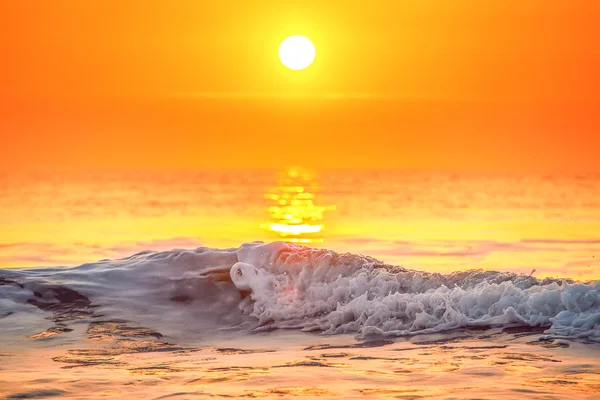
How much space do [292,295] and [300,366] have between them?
4185 millimetres

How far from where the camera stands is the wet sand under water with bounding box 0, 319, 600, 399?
9.66 m

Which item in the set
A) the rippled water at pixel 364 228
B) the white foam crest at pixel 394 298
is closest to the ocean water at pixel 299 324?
the white foam crest at pixel 394 298

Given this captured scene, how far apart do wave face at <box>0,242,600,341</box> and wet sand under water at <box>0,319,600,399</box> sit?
50 centimetres

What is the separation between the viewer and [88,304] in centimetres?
1538

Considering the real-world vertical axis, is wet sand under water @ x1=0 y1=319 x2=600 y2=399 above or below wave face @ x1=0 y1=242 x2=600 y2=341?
below

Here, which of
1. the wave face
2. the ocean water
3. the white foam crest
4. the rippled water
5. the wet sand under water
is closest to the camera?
the wet sand under water

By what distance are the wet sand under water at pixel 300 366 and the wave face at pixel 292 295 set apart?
0.50 meters

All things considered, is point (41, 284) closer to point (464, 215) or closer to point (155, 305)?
point (155, 305)

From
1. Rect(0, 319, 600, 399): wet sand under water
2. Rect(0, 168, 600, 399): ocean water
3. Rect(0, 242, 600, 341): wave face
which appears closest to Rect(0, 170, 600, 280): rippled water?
Rect(0, 168, 600, 399): ocean water

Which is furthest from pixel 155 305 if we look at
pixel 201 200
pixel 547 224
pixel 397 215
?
pixel 201 200

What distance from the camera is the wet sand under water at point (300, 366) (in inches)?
380

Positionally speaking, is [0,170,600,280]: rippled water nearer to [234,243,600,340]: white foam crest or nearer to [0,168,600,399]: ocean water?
[0,168,600,399]: ocean water

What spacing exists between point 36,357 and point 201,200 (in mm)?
41198

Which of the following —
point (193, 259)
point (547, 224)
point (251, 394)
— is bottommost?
point (251, 394)
